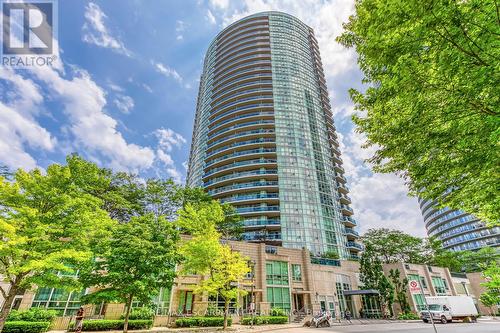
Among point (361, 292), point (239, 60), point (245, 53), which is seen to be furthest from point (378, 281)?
point (245, 53)

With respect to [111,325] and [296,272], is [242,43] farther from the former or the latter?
[111,325]

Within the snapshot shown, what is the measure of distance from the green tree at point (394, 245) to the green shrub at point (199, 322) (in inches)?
1524

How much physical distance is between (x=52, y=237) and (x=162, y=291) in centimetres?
1515

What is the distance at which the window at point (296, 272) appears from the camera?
119ft

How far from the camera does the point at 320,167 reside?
6494cm

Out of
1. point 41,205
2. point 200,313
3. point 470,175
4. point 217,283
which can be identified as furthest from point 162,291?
point 470,175

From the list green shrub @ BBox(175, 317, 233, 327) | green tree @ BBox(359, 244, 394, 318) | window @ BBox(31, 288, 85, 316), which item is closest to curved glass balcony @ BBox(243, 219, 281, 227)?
→ green tree @ BBox(359, 244, 394, 318)

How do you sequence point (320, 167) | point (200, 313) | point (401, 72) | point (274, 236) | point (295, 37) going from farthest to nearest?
1. point (295, 37)
2. point (320, 167)
3. point (274, 236)
4. point (200, 313)
5. point (401, 72)

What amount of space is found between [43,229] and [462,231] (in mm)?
134038

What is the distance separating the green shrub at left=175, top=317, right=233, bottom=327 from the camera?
22.0 m

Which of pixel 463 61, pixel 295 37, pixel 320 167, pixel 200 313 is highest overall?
pixel 295 37

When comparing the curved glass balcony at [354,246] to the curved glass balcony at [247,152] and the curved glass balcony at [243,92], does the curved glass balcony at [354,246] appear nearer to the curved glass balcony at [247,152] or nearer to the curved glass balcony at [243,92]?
the curved glass balcony at [247,152]

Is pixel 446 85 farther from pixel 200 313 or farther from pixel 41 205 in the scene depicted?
pixel 200 313

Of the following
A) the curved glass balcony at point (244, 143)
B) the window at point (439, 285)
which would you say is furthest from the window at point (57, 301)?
the window at point (439, 285)
